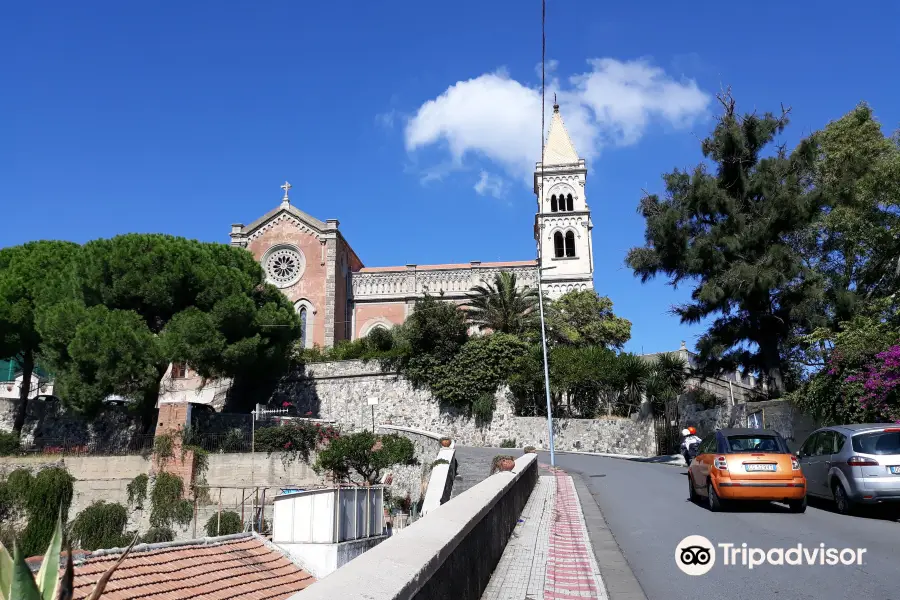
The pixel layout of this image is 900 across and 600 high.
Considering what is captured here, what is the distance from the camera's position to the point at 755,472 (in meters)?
10.1

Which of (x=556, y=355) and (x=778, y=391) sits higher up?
(x=556, y=355)

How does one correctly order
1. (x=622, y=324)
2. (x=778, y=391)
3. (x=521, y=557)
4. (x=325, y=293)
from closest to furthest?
(x=521, y=557), (x=778, y=391), (x=622, y=324), (x=325, y=293)

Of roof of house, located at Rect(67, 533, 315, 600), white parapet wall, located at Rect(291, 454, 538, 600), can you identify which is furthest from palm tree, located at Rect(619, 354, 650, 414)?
white parapet wall, located at Rect(291, 454, 538, 600)

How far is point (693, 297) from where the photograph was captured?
2486 cm

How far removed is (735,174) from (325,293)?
101 ft

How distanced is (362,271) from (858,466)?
44.1 m

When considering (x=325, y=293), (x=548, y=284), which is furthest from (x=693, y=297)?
(x=325, y=293)

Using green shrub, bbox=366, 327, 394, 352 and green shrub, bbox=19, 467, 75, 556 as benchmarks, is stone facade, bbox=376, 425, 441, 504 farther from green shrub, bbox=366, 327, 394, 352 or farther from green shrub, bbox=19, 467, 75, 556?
green shrub, bbox=366, 327, 394, 352

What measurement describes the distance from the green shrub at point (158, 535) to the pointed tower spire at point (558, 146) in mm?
39941

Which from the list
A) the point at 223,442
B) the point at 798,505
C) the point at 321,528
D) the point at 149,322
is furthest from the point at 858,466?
the point at 149,322

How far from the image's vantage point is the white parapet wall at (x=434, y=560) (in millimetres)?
2494

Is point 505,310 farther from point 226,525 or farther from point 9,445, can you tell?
point 9,445

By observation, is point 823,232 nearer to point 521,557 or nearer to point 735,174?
point 735,174

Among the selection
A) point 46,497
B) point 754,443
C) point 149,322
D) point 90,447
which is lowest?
point 46,497
